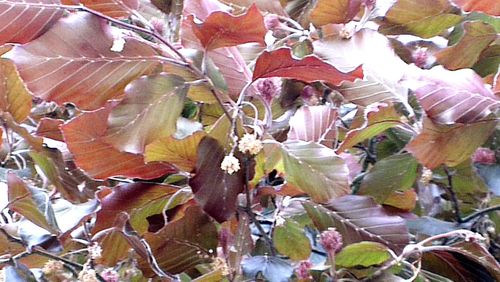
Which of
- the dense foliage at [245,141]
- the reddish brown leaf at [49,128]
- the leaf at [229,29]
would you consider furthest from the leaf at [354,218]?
the reddish brown leaf at [49,128]

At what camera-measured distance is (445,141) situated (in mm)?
711

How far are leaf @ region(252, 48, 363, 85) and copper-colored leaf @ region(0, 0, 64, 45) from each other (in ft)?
0.68

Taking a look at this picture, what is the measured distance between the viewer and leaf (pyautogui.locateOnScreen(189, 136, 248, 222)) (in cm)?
69

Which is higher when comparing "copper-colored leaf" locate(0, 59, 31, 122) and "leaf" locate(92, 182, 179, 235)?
"copper-colored leaf" locate(0, 59, 31, 122)

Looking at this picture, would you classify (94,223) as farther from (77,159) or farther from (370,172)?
(370,172)

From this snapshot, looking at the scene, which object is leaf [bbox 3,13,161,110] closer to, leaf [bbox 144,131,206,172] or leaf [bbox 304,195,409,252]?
leaf [bbox 144,131,206,172]

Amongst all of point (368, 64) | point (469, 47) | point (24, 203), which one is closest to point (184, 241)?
point (24, 203)

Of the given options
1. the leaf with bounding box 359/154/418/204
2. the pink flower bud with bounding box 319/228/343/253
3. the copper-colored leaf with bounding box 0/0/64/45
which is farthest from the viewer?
the leaf with bounding box 359/154/418/204

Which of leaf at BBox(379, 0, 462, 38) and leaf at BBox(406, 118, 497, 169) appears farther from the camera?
leaf at BBox(379, 0, 462, 38)

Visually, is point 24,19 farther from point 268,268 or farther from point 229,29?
point 268,268

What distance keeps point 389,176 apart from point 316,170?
0.59 feet

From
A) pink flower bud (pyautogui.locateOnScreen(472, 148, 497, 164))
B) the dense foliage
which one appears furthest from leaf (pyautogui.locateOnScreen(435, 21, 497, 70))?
pink flower bud (pyautogui.locateOnScreen(472, 148, 497, 164))

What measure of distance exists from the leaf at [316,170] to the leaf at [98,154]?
15 centimetres

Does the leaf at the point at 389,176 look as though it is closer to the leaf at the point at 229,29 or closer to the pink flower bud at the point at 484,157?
the pink flower bud at the point at 484,157
